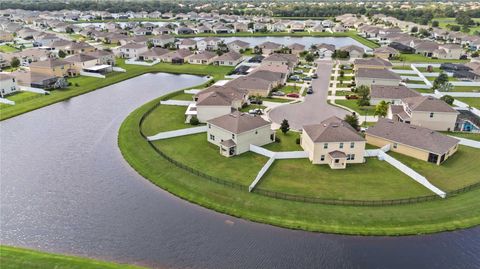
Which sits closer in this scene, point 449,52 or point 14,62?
point 14,62

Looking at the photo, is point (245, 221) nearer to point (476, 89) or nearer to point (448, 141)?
point (448, 141)

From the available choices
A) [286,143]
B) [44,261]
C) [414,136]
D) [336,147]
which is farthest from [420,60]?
[44,261]

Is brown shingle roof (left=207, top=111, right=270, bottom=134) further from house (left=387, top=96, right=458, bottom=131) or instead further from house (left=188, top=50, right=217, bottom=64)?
house (left=188, top=50, right=217, bottom=64)

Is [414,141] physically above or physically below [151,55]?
below

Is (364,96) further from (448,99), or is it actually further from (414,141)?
(414,141)

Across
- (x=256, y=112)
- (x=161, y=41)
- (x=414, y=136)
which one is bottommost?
(x=256, y=112)

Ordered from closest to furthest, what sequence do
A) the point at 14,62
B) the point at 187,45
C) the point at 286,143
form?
the point at 286,143
the point at 14,62
the point at 187,45

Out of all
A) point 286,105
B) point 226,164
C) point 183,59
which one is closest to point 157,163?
point 226,164
